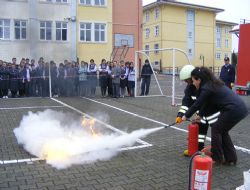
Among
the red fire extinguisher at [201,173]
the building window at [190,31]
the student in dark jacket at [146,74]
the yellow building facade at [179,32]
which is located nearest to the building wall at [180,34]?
the yellow building facade at [179,32]

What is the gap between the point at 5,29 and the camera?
7.39m

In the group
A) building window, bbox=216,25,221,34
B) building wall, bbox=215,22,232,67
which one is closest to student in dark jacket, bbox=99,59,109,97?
building wall, bbox=215,22,232,67

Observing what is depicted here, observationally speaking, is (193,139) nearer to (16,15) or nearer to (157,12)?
(16,15)

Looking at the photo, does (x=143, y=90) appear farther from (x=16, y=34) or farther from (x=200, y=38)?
(x=200, y=38)

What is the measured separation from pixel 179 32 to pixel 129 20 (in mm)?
19439

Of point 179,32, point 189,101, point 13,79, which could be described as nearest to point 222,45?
point 179,32

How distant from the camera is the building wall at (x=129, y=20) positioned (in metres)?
36.3

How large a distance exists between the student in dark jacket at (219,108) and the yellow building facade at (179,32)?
45573mm

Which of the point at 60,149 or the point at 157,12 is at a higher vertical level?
the point at 157,12

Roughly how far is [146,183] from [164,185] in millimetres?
289

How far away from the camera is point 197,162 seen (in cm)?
452

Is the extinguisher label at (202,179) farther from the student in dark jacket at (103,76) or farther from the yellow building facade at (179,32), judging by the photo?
the yellow building facade at (179,32)

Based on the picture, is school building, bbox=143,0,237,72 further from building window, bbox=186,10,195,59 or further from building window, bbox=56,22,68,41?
building window, bbox=56,22,68,41

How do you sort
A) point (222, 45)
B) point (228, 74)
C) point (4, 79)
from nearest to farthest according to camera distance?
point (228, 74) < point (4, 79) < point (222, 45)
